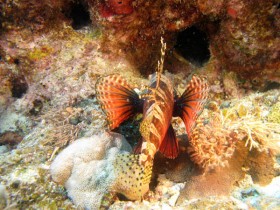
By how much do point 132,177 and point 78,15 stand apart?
3761mm

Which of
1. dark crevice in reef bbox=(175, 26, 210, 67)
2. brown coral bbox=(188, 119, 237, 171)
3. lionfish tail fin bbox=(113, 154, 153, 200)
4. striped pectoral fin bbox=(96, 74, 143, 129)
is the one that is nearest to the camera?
lionfish tail fin bbox=(113, 154, 153, 200)

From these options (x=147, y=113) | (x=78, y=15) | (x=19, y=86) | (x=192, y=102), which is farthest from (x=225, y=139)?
(x=19, y=86)

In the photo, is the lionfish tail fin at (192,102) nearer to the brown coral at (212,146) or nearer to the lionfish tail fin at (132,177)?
the brown coral at (212,146)

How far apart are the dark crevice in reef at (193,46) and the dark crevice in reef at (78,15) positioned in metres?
2.05

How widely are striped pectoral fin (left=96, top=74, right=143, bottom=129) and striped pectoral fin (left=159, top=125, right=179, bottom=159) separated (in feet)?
2.03

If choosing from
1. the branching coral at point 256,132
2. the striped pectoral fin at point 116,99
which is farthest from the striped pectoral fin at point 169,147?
the branching coral at point 256,132

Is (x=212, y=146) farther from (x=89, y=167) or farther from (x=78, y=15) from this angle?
(x=78, y=15)

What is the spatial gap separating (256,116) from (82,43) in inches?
129

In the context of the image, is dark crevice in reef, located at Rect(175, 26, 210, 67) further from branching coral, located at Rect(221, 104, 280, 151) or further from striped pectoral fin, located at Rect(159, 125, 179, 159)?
striped pectoral fin, located at Rect(159, 125, 179, 159)

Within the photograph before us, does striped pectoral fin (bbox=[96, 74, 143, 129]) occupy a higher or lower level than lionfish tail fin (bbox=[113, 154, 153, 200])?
higher

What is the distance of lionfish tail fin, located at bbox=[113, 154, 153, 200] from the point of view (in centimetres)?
252

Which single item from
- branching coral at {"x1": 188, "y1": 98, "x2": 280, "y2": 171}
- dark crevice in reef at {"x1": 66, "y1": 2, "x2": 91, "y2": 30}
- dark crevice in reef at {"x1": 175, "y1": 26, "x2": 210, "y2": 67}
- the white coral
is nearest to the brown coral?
branching coral at {"x1": 188, "y1": 98, "x2": 280, "y2": 171}

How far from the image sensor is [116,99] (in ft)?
10.7

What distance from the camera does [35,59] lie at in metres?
4.61
